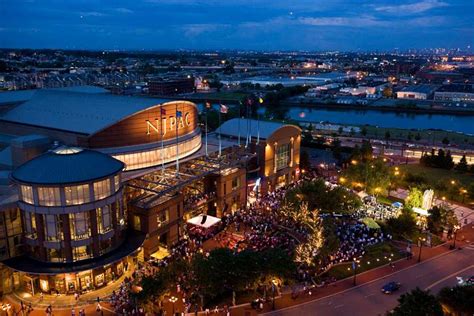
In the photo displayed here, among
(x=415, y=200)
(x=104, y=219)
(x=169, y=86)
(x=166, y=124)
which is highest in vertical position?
(x=166, y=124)

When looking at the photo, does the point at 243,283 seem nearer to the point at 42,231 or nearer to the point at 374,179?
the point at 42,231

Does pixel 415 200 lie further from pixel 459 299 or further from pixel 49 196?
pixel 49 196

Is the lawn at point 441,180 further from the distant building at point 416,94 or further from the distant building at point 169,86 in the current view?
the distant building at point 416,94

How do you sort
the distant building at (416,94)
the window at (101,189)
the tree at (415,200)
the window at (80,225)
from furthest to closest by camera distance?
the distant building at (416,94), the tree at (415,200), the window at (101,189), the window at (80,225)

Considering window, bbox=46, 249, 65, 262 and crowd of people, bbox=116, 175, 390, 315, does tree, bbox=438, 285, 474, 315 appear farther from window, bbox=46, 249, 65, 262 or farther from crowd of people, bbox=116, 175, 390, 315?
window, bbox=46, 249, 65, 262

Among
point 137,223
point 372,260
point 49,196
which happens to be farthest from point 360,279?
point 49,196

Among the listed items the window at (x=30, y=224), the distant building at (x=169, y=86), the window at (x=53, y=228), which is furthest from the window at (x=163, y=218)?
the distant building at (x=169, y=86)

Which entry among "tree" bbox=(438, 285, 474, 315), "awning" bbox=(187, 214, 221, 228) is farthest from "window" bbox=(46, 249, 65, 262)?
"tree" bbox=(438, 285, 474, 315)
